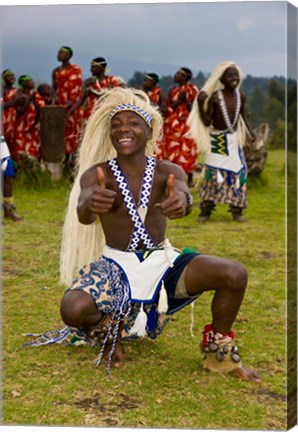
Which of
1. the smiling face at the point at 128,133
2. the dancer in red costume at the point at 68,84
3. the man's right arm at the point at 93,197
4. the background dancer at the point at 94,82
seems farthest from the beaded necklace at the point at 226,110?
the man's right arm at the point at 93,197

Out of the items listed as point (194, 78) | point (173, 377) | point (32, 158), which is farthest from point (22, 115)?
point (173, 377)

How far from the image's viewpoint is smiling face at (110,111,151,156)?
136 inches

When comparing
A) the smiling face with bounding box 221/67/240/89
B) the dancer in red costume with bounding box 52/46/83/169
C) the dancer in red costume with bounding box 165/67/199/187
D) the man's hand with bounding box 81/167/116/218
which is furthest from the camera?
the dancer in red costume with bounding box 52/46/83/169

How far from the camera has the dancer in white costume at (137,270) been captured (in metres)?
3.39

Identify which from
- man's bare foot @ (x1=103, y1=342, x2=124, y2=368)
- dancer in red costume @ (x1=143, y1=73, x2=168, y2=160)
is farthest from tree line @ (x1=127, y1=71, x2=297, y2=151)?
man's bare foot @ (x1=103, y1=342, x2=124, y2=368)

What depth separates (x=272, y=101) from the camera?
5.33 meters

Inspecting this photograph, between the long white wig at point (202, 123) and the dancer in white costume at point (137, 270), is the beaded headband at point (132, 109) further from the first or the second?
the long white wig at point (202, 123)

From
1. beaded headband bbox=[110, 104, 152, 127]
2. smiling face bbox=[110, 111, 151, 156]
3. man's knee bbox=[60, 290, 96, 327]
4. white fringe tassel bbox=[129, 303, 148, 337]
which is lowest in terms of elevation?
white fringe tassel bbox=[129, 303, 148, 337]

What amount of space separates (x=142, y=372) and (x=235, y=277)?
21.8 inches

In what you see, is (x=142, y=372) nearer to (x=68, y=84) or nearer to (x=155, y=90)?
(x=155, y=90)

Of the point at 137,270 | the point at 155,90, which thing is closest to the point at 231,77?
the point at 155,90

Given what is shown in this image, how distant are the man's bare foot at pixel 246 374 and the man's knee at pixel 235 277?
0.34m

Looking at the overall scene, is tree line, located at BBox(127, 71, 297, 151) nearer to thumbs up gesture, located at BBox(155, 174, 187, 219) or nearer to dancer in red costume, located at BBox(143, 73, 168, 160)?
dancer in red costume, located at BBox(143, 73, 168, 160)

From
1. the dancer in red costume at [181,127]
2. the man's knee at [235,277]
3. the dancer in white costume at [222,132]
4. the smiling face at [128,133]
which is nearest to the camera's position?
the man's knee at [235,277]
